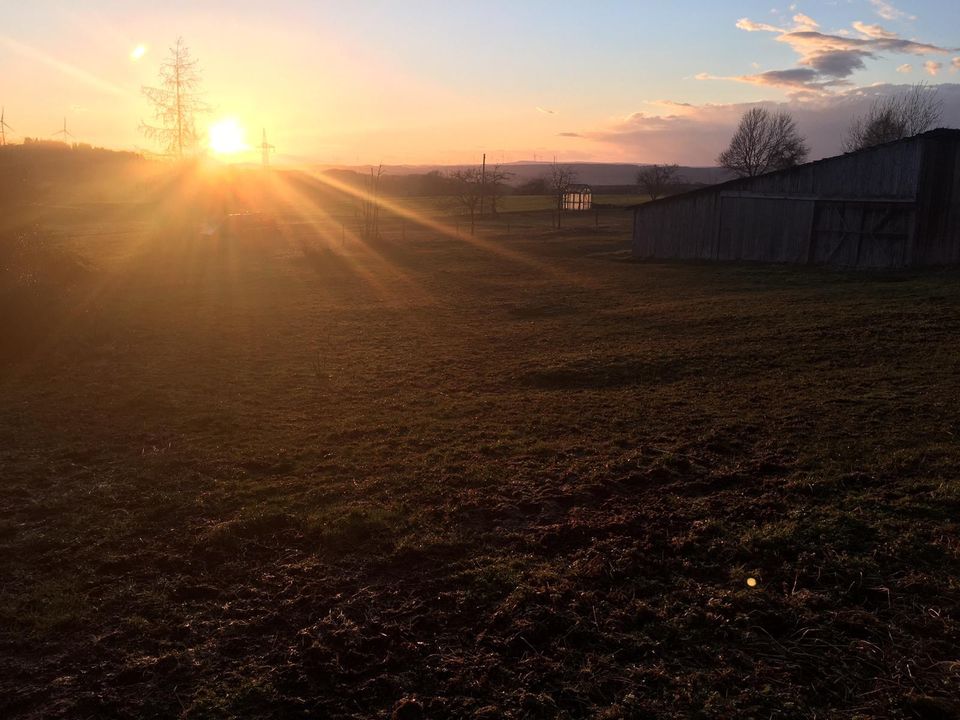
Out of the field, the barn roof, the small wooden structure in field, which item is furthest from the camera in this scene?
the small wooden structure in field

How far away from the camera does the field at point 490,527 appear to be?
365 centimetres

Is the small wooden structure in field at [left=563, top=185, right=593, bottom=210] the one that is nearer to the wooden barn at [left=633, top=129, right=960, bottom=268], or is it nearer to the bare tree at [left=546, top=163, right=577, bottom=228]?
the bare tree at [left=546, top=163, right=577, bottom=228]

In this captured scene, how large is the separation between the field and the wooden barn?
1047 centimetres

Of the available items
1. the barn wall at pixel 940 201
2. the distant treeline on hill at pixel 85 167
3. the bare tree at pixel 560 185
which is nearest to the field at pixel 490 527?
the barn wall at pixel 940 201

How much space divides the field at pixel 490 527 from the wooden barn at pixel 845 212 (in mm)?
10469

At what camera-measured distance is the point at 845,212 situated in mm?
23422

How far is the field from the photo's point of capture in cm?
365

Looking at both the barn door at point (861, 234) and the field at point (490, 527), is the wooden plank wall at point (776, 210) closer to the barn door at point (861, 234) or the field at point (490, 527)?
the barn door at point (861, 234)

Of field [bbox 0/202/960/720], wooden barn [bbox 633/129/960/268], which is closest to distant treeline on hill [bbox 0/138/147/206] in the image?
wooden barn [bbox 633/129/960/268]

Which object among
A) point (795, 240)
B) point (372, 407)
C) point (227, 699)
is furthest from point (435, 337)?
point (795, 240)

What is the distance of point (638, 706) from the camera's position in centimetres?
336

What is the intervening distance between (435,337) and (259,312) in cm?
618

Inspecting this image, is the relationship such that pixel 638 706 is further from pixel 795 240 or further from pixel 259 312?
pixel 795 240

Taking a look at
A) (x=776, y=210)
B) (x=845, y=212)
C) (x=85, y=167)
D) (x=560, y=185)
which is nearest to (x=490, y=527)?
(x=845, y=212)
